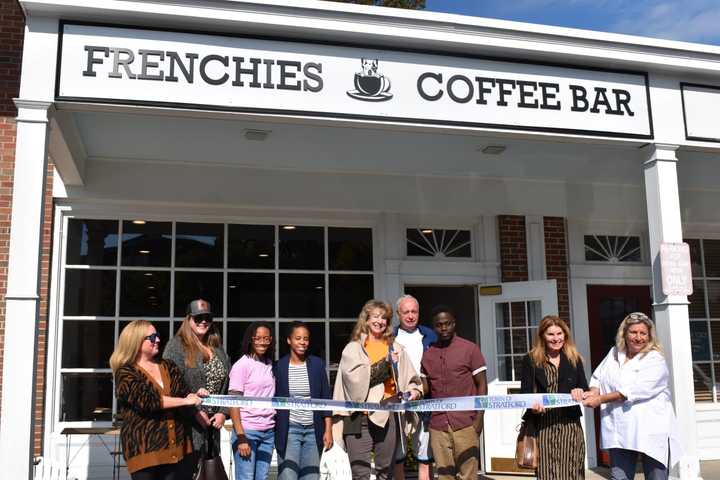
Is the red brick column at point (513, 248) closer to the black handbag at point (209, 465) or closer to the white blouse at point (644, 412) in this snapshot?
the white blouse at point (644, 412)

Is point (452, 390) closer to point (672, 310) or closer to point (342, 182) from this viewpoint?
point (672, 310)

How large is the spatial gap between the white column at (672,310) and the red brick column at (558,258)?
302cm

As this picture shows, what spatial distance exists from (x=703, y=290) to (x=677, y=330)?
175 inches

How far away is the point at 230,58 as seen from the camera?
518cm

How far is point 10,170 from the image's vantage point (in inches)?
296

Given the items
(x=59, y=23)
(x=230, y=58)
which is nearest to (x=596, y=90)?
(x=230, y=58)

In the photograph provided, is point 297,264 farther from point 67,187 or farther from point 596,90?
point 596,90

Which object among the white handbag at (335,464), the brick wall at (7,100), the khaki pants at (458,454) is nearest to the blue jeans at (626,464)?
the khaki pants at (458,454)

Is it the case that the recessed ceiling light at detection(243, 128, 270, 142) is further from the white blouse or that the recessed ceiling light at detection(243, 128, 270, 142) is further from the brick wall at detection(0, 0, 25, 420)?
the white blouse

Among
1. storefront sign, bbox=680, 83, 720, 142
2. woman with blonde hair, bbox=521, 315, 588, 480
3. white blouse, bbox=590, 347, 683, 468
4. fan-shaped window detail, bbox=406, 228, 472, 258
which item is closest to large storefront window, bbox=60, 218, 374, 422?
fan-shaped window detail, bbox=406, 228, 472, 258

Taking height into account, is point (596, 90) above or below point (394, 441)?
above

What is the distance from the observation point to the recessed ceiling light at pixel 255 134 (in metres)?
6.09

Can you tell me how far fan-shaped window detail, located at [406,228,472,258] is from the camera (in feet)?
28.9

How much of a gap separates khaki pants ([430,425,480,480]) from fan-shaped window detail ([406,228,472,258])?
141 inches
